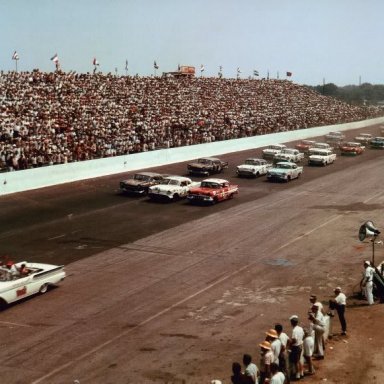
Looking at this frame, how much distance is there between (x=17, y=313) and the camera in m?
15.3

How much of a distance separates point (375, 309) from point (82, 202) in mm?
18052

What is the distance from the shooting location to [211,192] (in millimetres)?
30953

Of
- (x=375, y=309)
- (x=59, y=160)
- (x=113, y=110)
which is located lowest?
(x=375, y=309)

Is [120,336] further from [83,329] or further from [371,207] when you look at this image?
[371,207]

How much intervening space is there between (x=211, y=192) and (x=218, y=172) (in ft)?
35.4

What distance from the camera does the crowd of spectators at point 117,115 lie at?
35625 mm

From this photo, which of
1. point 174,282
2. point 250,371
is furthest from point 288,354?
point 174,282

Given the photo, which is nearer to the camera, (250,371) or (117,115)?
(250,371)

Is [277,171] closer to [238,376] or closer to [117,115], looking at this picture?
[117,115]

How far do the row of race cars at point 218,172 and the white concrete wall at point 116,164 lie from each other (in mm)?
2314

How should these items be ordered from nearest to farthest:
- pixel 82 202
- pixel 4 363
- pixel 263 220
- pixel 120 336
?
Answer: pixel 4 363 < pixel 120 336 < pixel 263 220 < pixel 82 202

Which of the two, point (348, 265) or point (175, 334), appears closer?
point (175, 334)

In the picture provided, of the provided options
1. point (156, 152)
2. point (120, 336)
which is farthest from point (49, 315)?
point (156, 152)

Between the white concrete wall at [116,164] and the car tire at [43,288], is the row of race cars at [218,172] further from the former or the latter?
the car tire at [43,288]
